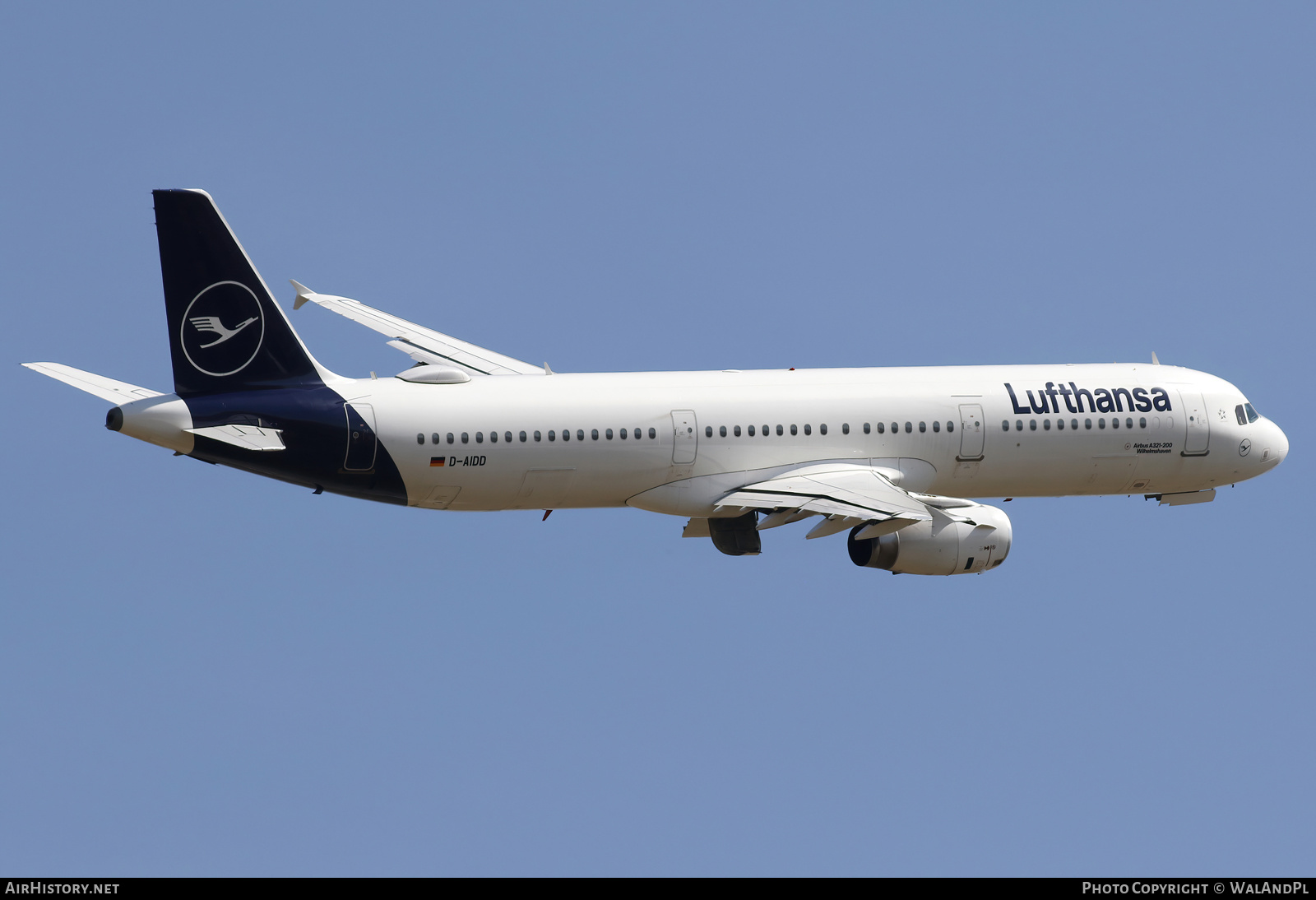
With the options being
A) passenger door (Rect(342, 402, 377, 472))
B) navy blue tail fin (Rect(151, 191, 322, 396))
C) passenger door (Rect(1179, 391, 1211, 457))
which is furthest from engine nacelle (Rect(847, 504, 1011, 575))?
navy blue tail fin (Rect(151, 191, 322, 396))

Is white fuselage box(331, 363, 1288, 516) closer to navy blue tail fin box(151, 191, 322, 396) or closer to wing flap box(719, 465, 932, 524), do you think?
wing flap box(719, 465, 932, 524)

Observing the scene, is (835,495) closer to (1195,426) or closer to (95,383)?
(1195,426)

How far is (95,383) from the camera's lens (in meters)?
48.3

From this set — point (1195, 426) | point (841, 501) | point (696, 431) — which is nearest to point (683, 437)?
point (696, 431)

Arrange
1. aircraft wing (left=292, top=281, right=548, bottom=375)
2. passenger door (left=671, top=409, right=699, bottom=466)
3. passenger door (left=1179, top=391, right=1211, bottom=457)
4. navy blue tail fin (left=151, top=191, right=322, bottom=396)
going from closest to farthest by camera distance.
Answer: navy blue tail fin (left=151, top=191, right=322, bottom=396) → passenger door (left=671, top=409, right=699, bottom=466) → passenger door (left=1179, top=391, right=1211, bottom=457) → aircraft wing (left=292, top=281, right=548, bottom=375)

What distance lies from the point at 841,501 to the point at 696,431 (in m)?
4.58

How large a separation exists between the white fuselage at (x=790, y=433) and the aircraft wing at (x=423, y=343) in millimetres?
5052

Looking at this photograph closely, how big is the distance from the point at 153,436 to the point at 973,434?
70.7 feet

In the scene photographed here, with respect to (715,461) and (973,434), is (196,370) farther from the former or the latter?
(973,434)

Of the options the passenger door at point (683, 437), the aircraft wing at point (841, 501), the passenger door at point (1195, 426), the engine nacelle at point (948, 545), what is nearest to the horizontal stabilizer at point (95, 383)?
the passenger door at point (683, 437)

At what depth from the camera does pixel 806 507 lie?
48.3 m

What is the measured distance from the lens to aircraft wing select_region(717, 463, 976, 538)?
4753 cm

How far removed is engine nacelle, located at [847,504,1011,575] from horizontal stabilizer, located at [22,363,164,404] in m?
19.1

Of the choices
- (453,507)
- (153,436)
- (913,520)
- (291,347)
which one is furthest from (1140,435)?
(153,436)
